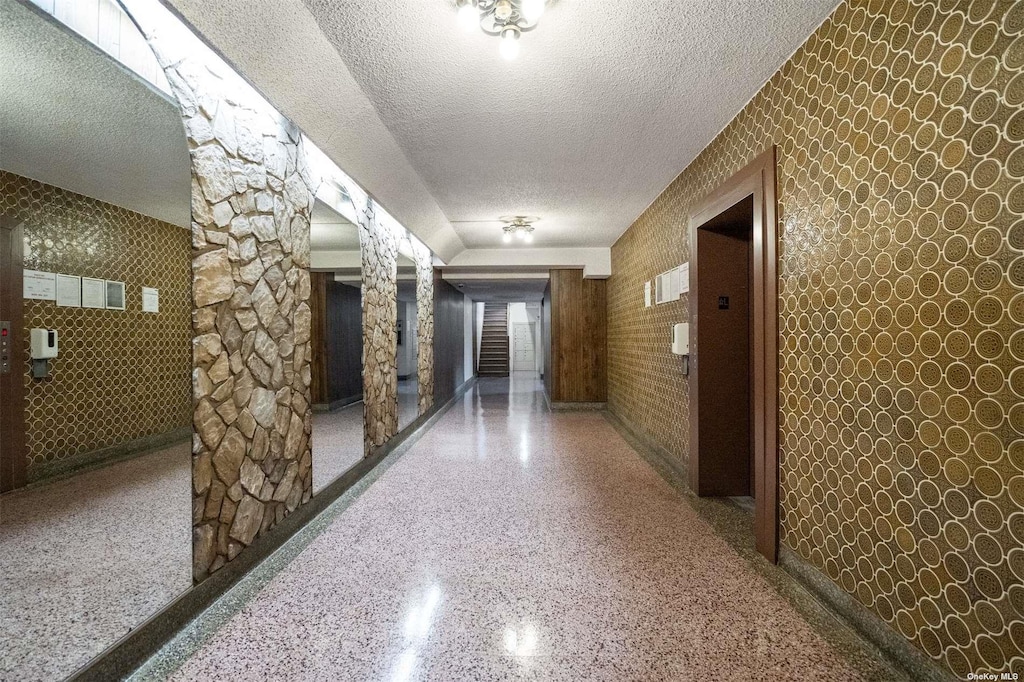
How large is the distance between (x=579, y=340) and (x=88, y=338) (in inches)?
255

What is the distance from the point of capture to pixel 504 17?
1787mm

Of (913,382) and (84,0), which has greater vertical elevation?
(84,0)

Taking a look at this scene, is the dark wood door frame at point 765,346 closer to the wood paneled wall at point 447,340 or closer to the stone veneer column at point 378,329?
the stone veneer column at point 378,329

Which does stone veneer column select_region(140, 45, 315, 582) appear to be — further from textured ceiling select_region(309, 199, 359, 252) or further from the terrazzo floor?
the terrazzo floor

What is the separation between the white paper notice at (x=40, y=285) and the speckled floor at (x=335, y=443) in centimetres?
161

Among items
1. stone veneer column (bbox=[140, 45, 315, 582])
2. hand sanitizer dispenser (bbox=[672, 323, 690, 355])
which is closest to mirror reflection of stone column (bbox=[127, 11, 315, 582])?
stone veneer column (bbox=[140, 45, 315, 582])

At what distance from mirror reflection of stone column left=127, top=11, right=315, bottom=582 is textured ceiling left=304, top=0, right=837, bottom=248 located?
2.06 feet

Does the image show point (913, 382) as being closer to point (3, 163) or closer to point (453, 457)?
point (3, 163)

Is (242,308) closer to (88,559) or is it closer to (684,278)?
(88,559)

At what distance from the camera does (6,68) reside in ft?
4.17

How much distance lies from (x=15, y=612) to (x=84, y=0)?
222cm

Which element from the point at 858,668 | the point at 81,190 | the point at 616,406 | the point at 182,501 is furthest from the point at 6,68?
the point at 616,406

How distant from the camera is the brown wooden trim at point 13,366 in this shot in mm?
1301

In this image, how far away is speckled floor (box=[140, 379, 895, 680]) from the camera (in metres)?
1.56
